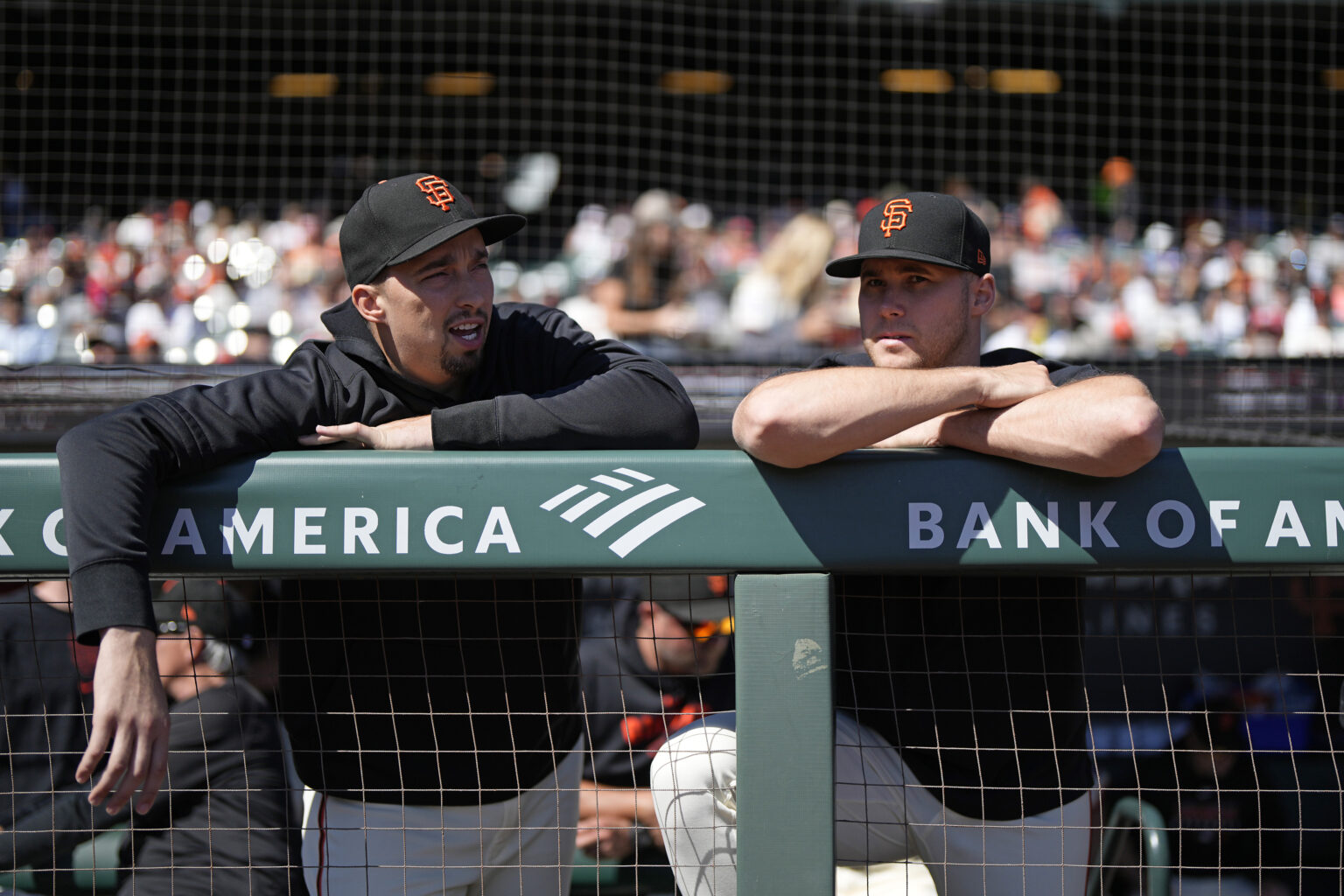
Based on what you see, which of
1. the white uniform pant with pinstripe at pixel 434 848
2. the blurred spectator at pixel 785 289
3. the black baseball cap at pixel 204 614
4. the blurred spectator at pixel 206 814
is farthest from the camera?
the blurred spectator at pixel 785 289

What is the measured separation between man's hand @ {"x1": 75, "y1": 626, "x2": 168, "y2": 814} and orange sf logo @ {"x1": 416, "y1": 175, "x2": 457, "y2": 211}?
0.83 metres

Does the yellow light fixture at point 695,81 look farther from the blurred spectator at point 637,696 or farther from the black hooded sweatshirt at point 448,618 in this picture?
the black hooded sweatshirt at point 448,618

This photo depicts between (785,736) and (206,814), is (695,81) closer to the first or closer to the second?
(206,814)

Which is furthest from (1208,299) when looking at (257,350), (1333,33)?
(257,350)

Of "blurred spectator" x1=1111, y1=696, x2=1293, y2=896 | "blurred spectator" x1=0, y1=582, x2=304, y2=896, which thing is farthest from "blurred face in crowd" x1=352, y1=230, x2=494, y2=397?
"blurred spectator" x1=1111, y1=696, x2=1293, y2=896

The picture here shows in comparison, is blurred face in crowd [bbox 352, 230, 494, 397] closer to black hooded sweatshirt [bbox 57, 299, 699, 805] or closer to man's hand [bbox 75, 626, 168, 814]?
black hooded sweatshirt [bbox 57, 299, 699, 805]

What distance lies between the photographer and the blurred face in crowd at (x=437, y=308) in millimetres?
1979

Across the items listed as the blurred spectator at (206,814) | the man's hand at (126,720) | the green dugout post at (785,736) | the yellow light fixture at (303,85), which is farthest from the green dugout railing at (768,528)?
the yellow light fixture at (303,85)

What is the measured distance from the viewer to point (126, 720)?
4.77 ft

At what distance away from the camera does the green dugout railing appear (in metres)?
1.50

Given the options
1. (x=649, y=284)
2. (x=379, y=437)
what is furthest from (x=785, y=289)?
(x=379, y=437)

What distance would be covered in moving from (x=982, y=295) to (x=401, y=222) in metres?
1.04

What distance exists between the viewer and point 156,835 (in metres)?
2.64

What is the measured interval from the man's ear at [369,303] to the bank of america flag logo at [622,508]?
0.67 meters
